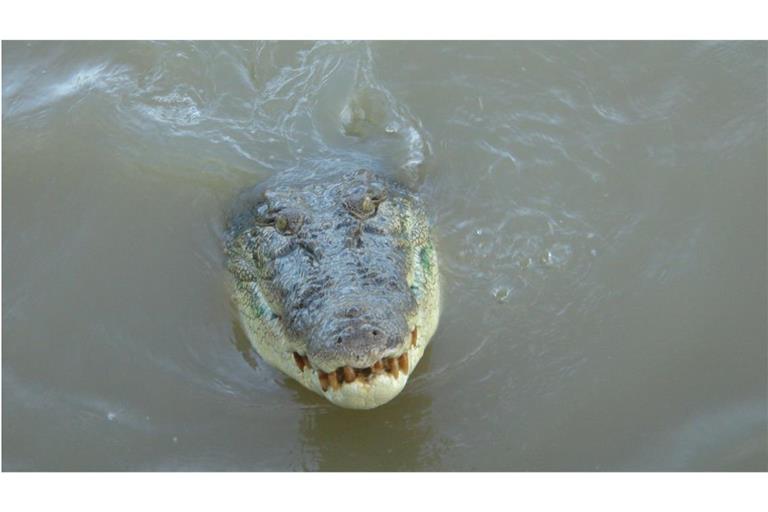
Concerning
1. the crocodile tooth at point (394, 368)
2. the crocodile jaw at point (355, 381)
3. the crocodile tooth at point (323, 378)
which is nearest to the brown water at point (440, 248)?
the crocodile jaw at point (355, 381)

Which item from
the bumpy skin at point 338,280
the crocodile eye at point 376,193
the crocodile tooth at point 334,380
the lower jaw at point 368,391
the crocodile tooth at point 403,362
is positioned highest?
the crocodile eye at point 376,193

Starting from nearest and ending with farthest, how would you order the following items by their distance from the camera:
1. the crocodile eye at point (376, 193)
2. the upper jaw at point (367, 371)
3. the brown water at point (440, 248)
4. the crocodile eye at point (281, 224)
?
the upper jaw at point (367, 371)
the brown water at point (440, 248)
the crocodile eye at point (281, 224)
the crocodile eye at point (376, 193)

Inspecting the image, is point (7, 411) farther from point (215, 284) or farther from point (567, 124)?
point (567, 124)

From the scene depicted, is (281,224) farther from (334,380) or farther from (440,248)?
(334,380)

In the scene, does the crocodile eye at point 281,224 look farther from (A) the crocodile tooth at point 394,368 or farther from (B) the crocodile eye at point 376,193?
(A) the crocodile tooth at point 394,368

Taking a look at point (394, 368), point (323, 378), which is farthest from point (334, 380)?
point (394, 368)
